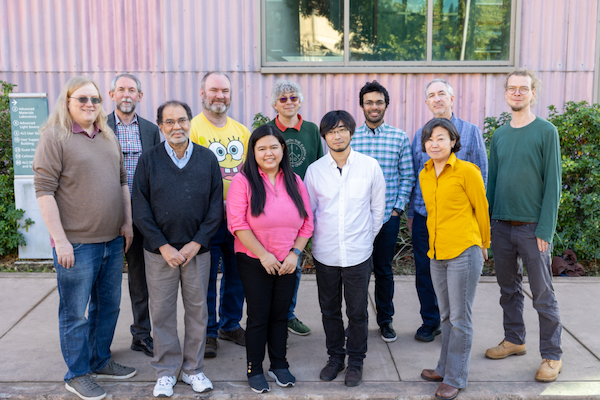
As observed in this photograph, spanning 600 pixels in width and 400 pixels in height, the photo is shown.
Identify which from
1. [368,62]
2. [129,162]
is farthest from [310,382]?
[368,62]

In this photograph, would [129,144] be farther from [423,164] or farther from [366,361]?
[366,361]

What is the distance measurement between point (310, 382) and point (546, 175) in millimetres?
2140

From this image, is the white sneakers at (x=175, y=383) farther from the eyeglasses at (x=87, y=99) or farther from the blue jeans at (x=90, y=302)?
the eyeglasses at (x=87, y=99)

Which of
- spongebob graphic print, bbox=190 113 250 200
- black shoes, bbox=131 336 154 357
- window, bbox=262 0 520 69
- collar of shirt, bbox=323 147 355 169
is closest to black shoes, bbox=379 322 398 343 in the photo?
collar of shirt, bbox=323 147 355 169

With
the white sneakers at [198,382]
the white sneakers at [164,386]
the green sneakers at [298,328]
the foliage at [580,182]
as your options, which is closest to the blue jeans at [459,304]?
the green sneakers at [298,328]

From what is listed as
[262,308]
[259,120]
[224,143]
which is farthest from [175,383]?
[259,120]

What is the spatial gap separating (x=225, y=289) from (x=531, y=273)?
2289mm

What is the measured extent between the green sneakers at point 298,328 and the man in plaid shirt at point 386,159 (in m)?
0.67

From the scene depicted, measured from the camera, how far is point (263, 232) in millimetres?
3225

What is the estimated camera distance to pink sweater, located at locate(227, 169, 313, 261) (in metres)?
3.20

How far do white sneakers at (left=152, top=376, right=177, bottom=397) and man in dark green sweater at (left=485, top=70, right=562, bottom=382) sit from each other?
248 centimetres

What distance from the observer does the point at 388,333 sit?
4.07m

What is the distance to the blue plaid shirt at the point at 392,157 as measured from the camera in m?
3.95

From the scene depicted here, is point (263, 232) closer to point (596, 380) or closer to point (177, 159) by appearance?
point (177, 159)
